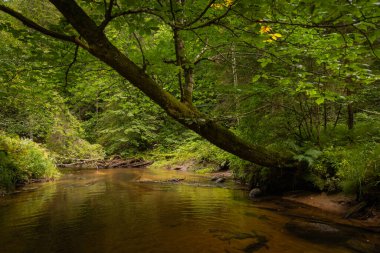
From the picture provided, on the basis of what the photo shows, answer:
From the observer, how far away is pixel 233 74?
27.7 ft

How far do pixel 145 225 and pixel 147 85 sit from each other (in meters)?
2.48

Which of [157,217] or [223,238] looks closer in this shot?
[223,238]

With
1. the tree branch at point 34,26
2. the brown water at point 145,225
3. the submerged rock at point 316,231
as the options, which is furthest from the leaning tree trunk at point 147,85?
the submerged rock at point 316,231

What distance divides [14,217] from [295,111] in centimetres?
693

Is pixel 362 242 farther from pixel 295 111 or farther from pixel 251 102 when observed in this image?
pixel 251 102

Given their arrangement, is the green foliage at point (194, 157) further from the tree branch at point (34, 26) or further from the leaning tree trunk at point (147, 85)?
the tree branch at point (34, 26)

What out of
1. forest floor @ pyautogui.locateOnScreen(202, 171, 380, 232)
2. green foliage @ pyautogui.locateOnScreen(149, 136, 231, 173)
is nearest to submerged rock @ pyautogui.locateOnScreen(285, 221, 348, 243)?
forest floor @ pyautogui.locateOnScreen(202, 171, 380, 232)

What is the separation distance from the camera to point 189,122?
15.6 ft

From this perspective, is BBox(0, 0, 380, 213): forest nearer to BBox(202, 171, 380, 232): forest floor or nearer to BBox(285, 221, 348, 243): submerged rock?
BBox(202, 171, 380, 232): forest floor

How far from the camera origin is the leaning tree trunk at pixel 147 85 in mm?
3724

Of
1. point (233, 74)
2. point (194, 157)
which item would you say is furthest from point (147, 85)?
point (194, 157)

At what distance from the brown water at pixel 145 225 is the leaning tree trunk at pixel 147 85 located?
1287 millimetres

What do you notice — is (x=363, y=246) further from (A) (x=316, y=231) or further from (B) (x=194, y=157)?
(B) (x=194, y=157)

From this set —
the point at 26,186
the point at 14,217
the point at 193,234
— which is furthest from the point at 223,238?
the point at 26,186
